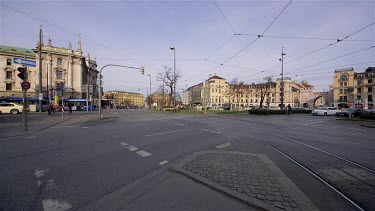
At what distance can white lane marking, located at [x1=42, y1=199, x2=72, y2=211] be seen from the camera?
9.28 feet

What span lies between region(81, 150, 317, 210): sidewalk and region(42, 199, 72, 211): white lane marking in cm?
36

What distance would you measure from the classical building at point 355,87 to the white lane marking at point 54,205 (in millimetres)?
83210

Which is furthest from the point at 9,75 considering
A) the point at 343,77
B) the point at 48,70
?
the point at 343,77

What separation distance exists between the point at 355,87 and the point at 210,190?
94.8 metres

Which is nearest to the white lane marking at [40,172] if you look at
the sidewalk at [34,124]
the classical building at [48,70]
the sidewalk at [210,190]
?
the sidewalk at [210,190]

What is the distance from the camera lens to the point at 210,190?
3.44 meters

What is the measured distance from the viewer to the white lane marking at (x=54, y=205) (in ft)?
9.28

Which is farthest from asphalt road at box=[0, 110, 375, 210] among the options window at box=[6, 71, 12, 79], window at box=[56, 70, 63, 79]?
window at box=[6, 71, 12, 79]

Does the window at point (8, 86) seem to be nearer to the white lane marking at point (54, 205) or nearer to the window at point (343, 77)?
the white lane marking at point (54, 205)

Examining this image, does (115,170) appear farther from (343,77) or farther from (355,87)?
(343,77)

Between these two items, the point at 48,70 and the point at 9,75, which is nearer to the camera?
the point at 9,75

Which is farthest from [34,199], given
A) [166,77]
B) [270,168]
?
[166,77]

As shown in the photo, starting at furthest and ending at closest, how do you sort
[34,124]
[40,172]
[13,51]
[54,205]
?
1. [13,51]
2. [34,124]
3. [40,172]
4. [54,205]

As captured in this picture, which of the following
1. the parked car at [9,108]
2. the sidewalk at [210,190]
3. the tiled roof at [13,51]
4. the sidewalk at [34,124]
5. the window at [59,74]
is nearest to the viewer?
→ the sidewalk at [210,190]
